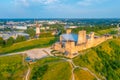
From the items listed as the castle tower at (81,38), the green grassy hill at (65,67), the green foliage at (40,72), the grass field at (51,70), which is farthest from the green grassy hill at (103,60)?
the green foliage at (40,72)

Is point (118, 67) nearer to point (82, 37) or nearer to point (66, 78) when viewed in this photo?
Answer: point (82, 37)

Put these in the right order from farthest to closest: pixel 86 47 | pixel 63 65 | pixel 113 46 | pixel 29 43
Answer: pixel 29 43, pixel 113 46, pixel 86 47, pixel 63 65

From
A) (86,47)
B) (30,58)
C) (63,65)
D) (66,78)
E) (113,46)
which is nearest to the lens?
(66,78)

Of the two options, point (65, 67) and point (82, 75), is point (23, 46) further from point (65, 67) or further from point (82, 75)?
point (82, 75)

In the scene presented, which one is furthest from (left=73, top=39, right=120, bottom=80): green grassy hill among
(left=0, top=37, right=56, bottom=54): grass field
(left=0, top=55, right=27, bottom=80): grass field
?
(left=0, top=37, right=56, bottom=54): grass field

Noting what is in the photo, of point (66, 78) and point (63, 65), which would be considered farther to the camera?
point (63, 65)

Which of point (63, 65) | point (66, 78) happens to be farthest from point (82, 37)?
point (66, 78)

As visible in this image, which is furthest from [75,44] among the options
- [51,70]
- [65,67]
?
[51,70]
